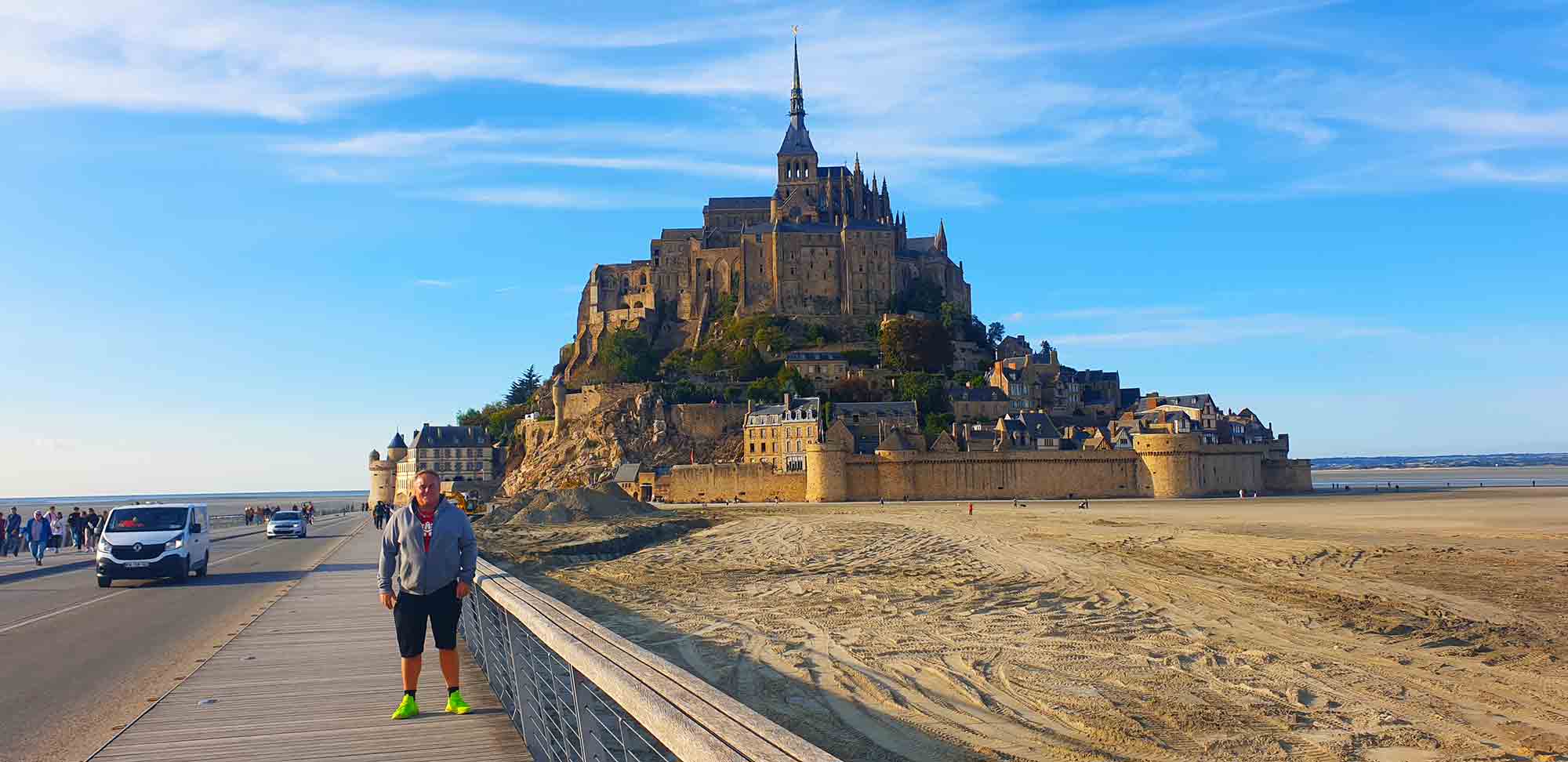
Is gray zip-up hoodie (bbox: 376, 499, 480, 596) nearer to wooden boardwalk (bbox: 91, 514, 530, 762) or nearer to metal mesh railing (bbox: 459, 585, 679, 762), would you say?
metal mesh railing (bbox: 459, 585, 679, 762)

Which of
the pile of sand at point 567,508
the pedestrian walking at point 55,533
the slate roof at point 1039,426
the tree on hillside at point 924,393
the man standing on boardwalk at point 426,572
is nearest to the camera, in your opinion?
the man standing on boardwalk at point 426,572

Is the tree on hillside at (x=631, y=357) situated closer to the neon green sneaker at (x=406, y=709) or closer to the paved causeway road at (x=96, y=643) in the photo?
the paved causeway road at (x=96, y=643)

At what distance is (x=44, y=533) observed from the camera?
24688 millimetres

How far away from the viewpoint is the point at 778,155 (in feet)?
357

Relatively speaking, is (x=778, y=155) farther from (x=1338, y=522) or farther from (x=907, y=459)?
(x=1338, y=522)

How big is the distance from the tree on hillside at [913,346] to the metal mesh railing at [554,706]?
7678 centimetres

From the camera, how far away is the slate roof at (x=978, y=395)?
254 ft

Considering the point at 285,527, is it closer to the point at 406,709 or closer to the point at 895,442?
the point at 406,709

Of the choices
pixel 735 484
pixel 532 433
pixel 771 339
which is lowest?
pixel 735 484

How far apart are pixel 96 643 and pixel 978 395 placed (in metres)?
69.8

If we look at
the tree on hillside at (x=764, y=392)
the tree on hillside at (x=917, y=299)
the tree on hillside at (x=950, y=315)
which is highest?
the tree on hillside at (x=917, y=299)

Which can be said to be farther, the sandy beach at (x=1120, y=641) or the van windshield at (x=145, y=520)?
the van windshield at (x=145, y=520)

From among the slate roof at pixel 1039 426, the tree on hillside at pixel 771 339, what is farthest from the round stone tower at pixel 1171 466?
the tree on hillside at pixel 771 339

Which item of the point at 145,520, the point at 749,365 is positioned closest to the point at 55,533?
the point at 145,520
